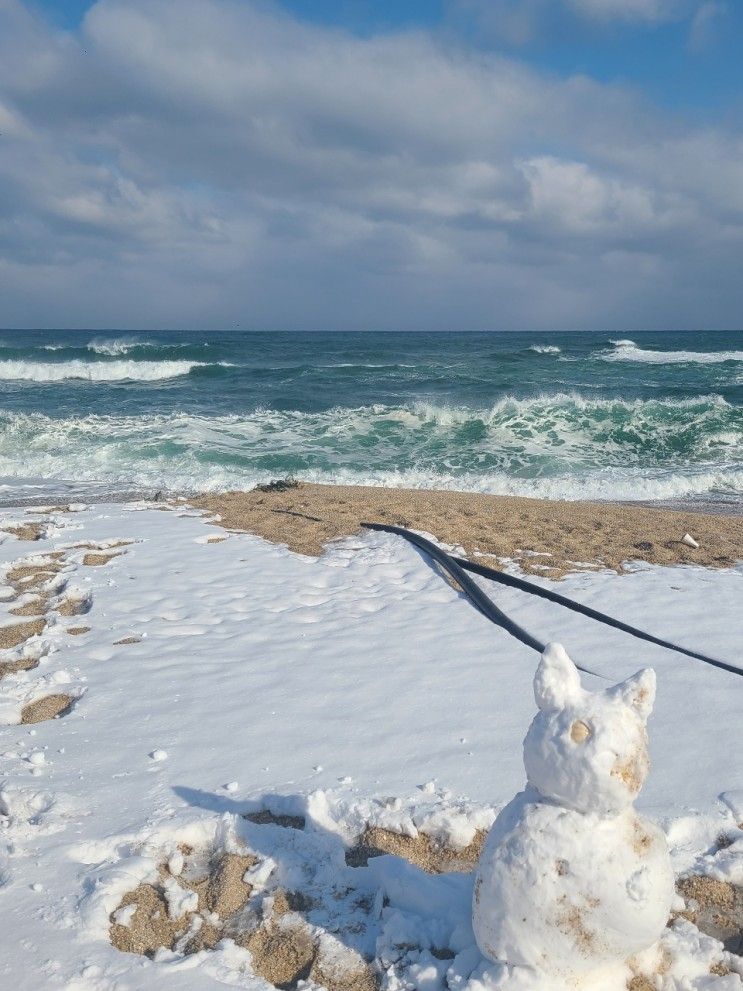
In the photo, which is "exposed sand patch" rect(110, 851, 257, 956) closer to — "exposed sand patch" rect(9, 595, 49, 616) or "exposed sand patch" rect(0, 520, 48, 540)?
"exposed sand patch" rect(9, 595, 49, 616)

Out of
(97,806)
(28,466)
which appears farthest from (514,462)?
(97,806)

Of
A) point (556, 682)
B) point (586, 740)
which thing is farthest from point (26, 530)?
point (586, 740)

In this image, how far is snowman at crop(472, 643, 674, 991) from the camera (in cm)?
184

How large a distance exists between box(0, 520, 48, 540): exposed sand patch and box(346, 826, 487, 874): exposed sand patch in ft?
15.2

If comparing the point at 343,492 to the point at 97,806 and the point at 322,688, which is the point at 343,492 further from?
the point at 97,806

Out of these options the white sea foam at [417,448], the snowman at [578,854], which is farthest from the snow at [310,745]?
the white sea foam at [417,448]

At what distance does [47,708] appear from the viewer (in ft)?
11.7

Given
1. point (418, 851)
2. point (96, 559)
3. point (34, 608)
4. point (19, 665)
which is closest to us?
point (418, 851)

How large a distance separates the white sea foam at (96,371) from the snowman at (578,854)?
26669 mm

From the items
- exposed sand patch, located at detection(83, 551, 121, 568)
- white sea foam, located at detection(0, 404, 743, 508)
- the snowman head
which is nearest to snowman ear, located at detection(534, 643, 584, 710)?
the snowman head

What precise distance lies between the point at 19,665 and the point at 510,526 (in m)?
4.34

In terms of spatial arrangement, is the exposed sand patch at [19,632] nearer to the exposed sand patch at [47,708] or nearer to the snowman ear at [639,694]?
the exposed sand patch at [47,708]

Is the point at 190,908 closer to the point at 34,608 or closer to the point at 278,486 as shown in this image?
the point at 34,608

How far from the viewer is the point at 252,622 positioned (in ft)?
15.2
